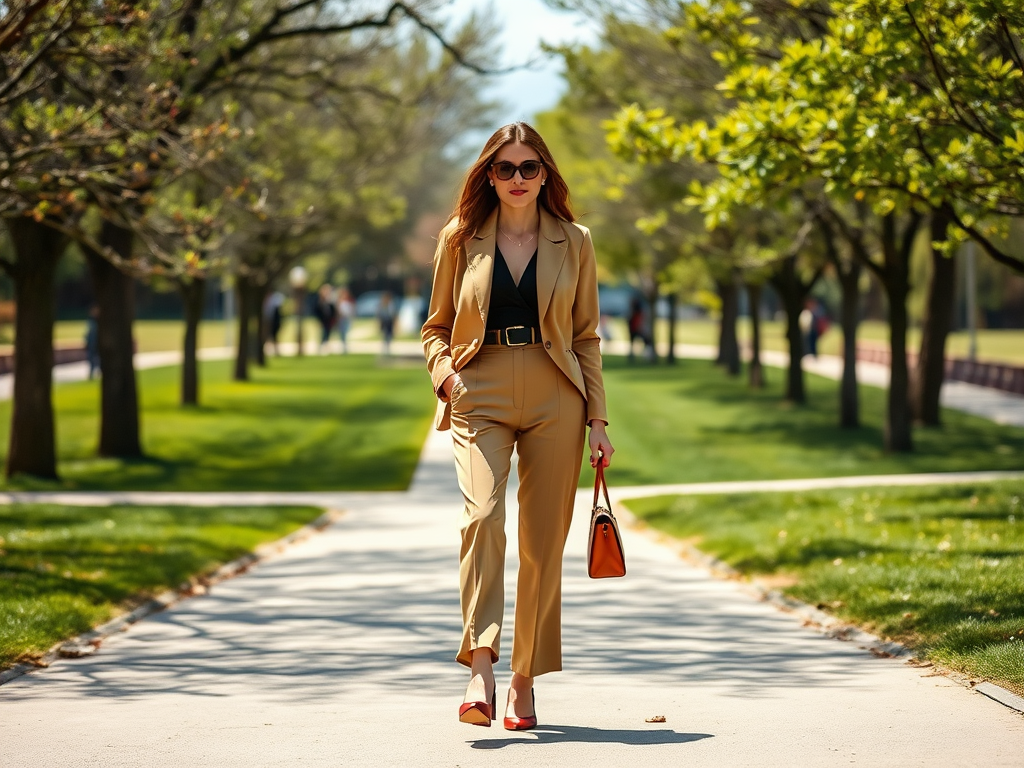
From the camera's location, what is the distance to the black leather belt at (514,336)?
5.50 m

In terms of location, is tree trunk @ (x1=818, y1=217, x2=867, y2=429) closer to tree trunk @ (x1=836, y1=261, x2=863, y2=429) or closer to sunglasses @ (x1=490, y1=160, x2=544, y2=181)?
tree trunk @ (x1=836, y1=261, x2=863, y2=429)

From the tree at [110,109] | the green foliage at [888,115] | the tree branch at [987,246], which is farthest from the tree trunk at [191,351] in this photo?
the tree branch at [987,246]

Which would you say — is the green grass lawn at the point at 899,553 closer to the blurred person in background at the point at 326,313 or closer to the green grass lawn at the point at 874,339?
the green grass lawn at the point at 874,339

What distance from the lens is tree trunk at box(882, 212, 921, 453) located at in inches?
751

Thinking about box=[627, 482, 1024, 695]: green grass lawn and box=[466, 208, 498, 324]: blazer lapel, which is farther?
box=[627, 482, 1024, 695]: green grass lawn

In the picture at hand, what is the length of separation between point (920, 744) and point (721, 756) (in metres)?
0.67

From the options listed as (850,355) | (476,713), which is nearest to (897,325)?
(850,355)

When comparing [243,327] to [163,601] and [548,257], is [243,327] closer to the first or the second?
[163,601]

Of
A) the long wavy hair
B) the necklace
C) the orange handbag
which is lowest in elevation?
the orange handbag

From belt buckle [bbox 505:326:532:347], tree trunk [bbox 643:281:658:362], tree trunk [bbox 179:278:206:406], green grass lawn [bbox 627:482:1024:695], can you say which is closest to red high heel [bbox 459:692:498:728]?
belt buckle [bbox 505:326:532:347]

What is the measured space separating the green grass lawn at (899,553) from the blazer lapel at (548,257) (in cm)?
234

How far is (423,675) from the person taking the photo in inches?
271

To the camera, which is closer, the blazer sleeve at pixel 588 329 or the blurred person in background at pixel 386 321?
the blazer sleeve at pixel 588 329

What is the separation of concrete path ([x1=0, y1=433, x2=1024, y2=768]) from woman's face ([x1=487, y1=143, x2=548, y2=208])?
190 centimetres
